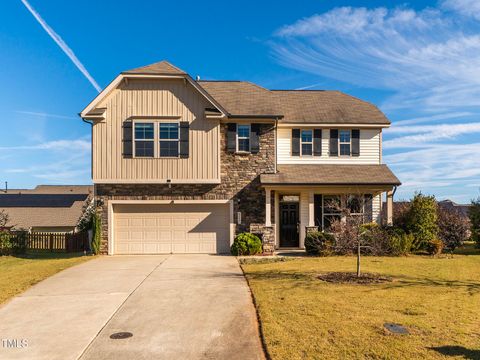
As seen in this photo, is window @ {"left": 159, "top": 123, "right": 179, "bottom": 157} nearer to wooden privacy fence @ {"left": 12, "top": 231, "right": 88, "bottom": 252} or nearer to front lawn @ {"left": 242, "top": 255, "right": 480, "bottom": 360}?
wooden privacy fence @ {"left": 12, "top": 231, "right": 88, "bottom": 252}

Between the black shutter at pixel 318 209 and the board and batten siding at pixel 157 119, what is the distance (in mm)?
4939

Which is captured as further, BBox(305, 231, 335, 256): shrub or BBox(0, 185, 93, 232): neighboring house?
BBox(0, 185, 93, 232): neighboring house

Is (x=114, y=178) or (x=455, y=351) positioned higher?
(x=114, y=178)

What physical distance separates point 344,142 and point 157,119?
962 cm

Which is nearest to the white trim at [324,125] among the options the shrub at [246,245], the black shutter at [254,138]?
the black shutter at [254,138]

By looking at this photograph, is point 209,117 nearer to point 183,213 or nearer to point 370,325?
point 183,213

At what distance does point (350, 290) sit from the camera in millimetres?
9938

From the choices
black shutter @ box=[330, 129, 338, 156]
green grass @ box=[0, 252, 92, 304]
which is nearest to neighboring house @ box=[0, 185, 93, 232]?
green grass @ box=[0, 252, 92, 304]

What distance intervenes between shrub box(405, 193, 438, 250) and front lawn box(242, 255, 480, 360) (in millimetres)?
4634

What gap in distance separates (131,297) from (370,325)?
5484 mm

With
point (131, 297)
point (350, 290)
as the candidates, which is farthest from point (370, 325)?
point (131, 297)

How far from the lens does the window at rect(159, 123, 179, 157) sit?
18.1m

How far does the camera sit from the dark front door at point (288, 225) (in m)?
20.1

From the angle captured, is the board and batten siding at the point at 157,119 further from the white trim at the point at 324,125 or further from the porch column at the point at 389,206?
the porch column at the point at 389,206
